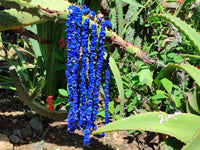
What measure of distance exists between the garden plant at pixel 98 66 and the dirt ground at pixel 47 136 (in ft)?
0.40

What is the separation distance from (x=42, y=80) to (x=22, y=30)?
0.34 meters

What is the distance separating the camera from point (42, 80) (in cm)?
133

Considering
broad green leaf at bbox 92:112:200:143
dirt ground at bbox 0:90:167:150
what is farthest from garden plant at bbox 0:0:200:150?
dirt ground at bbox 0:90:167:150

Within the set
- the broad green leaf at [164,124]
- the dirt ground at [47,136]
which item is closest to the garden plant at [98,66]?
the broad green leaf at [164,124]

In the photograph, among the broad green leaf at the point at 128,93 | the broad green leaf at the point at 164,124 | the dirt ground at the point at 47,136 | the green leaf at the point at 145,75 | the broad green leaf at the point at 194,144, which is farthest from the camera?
the green leaf at the point at 145,75

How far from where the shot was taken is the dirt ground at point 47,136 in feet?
4.47

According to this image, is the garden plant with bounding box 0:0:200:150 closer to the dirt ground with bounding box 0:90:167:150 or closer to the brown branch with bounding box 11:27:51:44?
the brown branch with bounding box 11:27:51:44

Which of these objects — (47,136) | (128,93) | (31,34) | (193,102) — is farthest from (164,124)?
(31,34)

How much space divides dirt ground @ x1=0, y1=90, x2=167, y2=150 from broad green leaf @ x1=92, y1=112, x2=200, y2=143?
0.37 m

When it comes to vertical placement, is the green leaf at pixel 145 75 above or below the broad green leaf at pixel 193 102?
above

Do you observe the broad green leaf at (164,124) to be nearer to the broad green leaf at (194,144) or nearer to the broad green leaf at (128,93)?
the broad green leaf at (194,144)

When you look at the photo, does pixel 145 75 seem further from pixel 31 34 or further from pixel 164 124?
pixel 31 34

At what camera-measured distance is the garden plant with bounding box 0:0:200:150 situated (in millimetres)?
993

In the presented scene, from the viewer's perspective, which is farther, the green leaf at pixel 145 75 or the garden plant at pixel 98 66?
the green leaf at pixel 145 75
